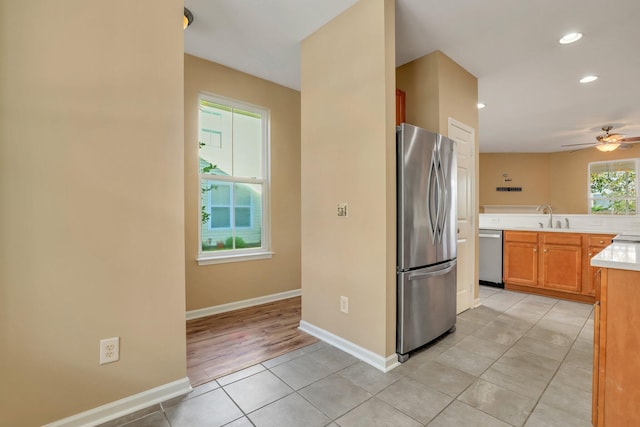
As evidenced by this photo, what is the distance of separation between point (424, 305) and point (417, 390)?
0.68 m

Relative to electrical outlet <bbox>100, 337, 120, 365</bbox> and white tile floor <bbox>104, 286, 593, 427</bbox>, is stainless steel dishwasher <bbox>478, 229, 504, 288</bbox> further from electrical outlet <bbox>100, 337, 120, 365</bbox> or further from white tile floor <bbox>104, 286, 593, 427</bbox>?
electrical outlet <bbox>100, 337, 120, 365</bbox>

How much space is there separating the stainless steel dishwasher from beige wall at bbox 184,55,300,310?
2.88 m

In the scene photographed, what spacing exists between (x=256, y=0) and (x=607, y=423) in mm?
3375

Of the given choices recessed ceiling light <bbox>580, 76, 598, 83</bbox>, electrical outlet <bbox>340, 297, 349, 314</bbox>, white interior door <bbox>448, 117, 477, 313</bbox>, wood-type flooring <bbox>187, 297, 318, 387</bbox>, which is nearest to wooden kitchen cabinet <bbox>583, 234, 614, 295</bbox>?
white interior door <bbox>448, 117, 477, 313</bbox>

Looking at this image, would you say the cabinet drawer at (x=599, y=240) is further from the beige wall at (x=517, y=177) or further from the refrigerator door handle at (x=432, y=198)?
the beige wall at (x=517, y=177)

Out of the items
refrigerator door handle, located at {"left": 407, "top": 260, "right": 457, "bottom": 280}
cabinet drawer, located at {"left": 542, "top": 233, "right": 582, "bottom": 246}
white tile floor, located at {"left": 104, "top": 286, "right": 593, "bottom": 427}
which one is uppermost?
cabinet drawer, located at {"left": 542, "top": 233, "right": 582, "bottom": 246}

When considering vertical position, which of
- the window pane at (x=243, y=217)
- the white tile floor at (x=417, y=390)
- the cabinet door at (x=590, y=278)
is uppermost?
the window pane at (x=243, y=217)

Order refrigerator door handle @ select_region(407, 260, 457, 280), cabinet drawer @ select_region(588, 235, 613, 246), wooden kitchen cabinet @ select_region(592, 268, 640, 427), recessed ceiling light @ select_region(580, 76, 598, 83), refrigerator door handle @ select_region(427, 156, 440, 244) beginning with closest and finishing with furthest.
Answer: wooden kitchen cabinet @ select_region(592, 268, 640, 427)
refrigerator door handle @ select_region(407, 260, 457, 280)
refrigerator door handle @ select_region(427, 156, 440, 244)
recessed ceiling light @ select_region(580, 76, 598, 83)
cabinet drawer @ select_region(588, 235, 613, 246)

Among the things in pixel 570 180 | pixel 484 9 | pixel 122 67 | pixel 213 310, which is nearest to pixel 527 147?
pixel 570 180

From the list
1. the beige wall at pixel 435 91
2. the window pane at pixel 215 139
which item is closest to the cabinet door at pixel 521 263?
the beige wall at pixel 435 91

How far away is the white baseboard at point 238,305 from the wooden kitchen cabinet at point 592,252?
3.69m

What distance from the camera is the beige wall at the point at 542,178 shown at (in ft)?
25.0

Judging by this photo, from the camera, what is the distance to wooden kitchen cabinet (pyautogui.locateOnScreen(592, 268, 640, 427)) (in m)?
1.39

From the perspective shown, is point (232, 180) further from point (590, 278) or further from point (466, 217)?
point (590, 278)
